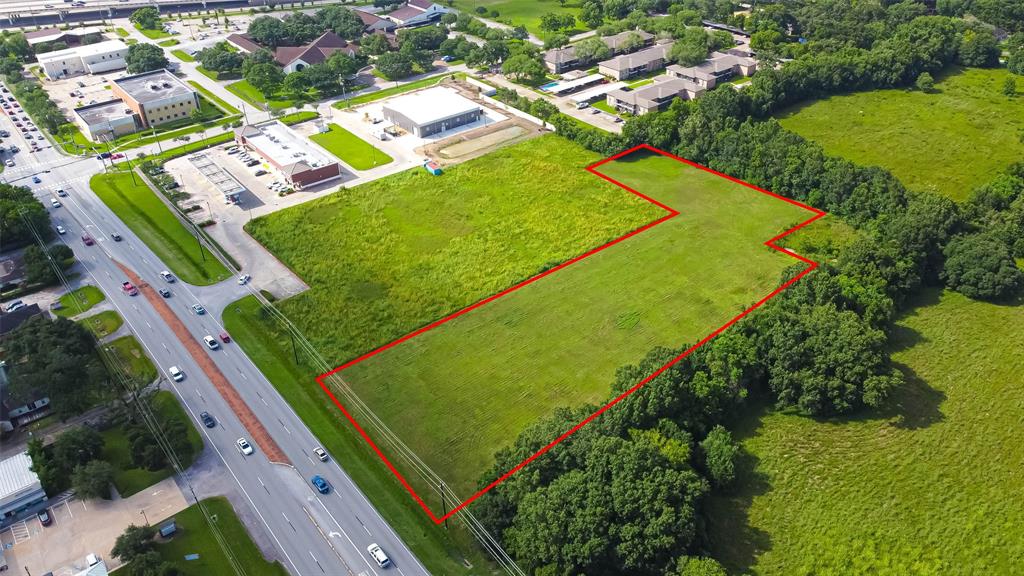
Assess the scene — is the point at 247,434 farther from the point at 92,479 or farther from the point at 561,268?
the point at 561,268

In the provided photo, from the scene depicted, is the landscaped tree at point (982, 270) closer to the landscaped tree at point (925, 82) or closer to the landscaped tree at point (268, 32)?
the landscaped tree at point (925, 82)

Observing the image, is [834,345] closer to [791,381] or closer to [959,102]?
[791,381]

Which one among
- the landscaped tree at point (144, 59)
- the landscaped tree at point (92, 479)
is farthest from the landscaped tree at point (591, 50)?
the landscaped tree at point (92, 479)

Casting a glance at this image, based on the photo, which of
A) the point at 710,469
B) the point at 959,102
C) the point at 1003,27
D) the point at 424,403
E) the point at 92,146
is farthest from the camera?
the point at 1003,27

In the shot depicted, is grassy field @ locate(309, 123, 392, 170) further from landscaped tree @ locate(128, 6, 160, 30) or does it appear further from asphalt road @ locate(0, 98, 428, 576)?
landscaped tree @ locate(128, 6, 160, 30)

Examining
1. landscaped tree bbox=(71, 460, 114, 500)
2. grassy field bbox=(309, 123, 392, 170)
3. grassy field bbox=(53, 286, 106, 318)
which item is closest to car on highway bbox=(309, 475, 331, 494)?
landscaped tree bbox=(71, 460, 114, 500)

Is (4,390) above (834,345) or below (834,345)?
below

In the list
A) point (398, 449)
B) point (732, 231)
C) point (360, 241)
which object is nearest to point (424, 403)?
point (398, 449)
